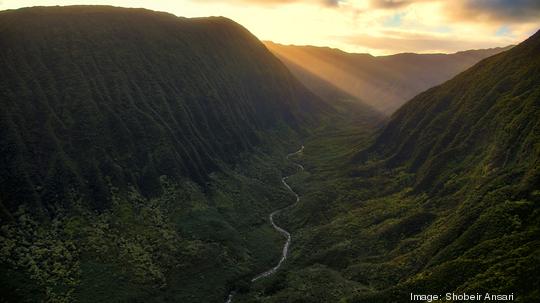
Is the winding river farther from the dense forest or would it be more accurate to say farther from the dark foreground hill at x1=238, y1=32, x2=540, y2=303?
the dark foreground hill at x1=238, y1=32, x2=540, y2=303

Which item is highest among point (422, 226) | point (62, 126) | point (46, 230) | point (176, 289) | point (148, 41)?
point (148, 41)

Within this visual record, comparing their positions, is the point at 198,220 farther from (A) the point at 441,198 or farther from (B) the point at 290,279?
(A) the point at 441,198

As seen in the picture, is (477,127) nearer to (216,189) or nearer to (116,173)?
(216,189)

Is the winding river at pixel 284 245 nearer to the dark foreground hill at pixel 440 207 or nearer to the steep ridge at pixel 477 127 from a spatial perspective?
the dark foreground hill at pixel 440 207

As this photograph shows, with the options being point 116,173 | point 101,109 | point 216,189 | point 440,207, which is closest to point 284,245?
point 216,189

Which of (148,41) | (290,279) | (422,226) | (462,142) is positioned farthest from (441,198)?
(148,41)

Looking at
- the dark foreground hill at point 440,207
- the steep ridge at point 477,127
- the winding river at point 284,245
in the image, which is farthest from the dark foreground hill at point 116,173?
the steep ridge at point 477,127

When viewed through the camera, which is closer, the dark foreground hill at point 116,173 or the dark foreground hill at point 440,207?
the dark foreground hill at point 440,207
